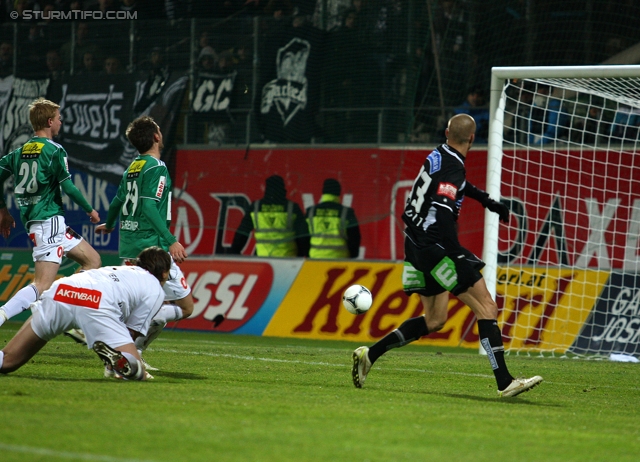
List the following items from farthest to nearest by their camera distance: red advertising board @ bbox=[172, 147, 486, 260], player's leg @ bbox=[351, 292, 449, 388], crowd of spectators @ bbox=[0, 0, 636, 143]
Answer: crowd of spectators @ bbox=[0, 0, 636, 143], red advertising board @ bbox=[172, 147, 486, 260], player's leg @ bbox=[351, 292, 449, 388]

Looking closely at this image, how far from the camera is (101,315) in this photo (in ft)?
21.9

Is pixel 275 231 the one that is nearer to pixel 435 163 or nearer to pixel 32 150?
pixel 32 150

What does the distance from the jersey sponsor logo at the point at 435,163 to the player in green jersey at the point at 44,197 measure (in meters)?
3.00

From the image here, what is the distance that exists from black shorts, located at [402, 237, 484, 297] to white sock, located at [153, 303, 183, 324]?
6.06 feet

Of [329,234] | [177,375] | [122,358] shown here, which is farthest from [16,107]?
[122,358]

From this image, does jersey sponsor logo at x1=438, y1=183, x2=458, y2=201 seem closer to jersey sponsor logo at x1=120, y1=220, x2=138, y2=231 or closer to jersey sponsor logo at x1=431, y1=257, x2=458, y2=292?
jersey sponsor logo at x1=431, y1=257, x2=458, y2=292

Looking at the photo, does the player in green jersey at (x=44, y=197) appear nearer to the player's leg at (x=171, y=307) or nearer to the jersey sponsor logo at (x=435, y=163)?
Result: the player's leg at (x=171, y=307)

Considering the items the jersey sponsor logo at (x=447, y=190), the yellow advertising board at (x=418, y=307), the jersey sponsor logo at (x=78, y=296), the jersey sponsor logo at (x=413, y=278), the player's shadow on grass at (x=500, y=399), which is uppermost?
the jersey sponsor logo at (x=447, y=190)

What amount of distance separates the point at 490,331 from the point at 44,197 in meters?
4.00

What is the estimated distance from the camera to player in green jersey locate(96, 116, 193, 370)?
7.86 meters

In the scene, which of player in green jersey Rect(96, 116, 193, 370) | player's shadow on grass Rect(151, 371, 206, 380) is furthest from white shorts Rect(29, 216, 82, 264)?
player's shadow on grass Rect(151, 371, 206, 380)

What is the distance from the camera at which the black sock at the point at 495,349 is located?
689 centimetres

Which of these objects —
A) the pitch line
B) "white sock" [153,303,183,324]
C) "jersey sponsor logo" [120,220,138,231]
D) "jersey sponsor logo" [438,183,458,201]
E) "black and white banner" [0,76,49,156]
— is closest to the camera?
the pitch line

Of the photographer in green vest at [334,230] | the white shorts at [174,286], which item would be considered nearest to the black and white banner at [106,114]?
the photographer in green vest at [334,230]
